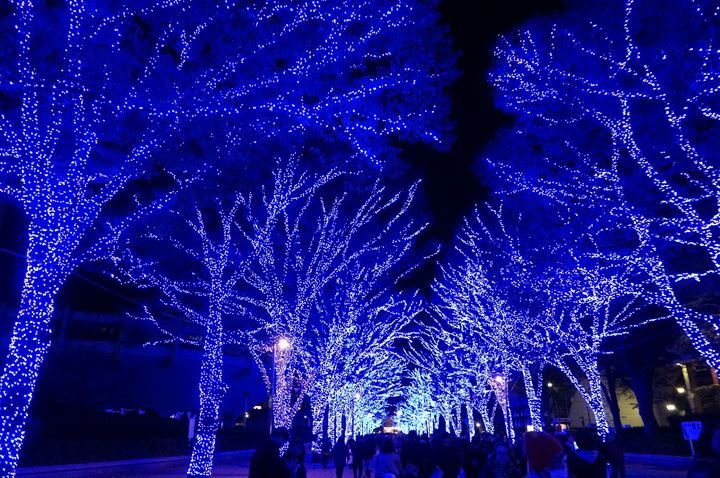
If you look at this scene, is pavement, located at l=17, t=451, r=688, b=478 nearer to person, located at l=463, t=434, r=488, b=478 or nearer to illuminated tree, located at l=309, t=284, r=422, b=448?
illuminated tree, located at l=309, t=284, r=422, b=448

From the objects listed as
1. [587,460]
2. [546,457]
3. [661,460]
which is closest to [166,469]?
[587,460]

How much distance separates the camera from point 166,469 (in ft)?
59.7

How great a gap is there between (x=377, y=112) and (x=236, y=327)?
16102mm

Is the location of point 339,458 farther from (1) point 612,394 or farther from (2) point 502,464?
(1) point 612,394

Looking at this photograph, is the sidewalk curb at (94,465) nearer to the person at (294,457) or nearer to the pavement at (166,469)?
the pavement at (166,469)

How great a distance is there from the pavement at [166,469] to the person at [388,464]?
28.1ft

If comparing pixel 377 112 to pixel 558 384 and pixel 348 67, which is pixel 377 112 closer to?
pixel 348 67

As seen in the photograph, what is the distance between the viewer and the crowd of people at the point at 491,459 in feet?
15.0

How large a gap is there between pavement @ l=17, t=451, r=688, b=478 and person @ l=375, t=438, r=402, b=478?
8562 millimetres

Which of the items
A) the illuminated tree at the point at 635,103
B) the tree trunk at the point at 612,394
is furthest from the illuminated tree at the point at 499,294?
the tree trunk at the point at 612,394

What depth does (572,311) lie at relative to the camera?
17.3 m

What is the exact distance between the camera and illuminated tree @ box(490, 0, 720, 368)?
8.58m

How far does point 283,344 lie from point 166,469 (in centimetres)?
709

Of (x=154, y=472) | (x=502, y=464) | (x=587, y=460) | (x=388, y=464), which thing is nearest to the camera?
(x=587, y=460)
